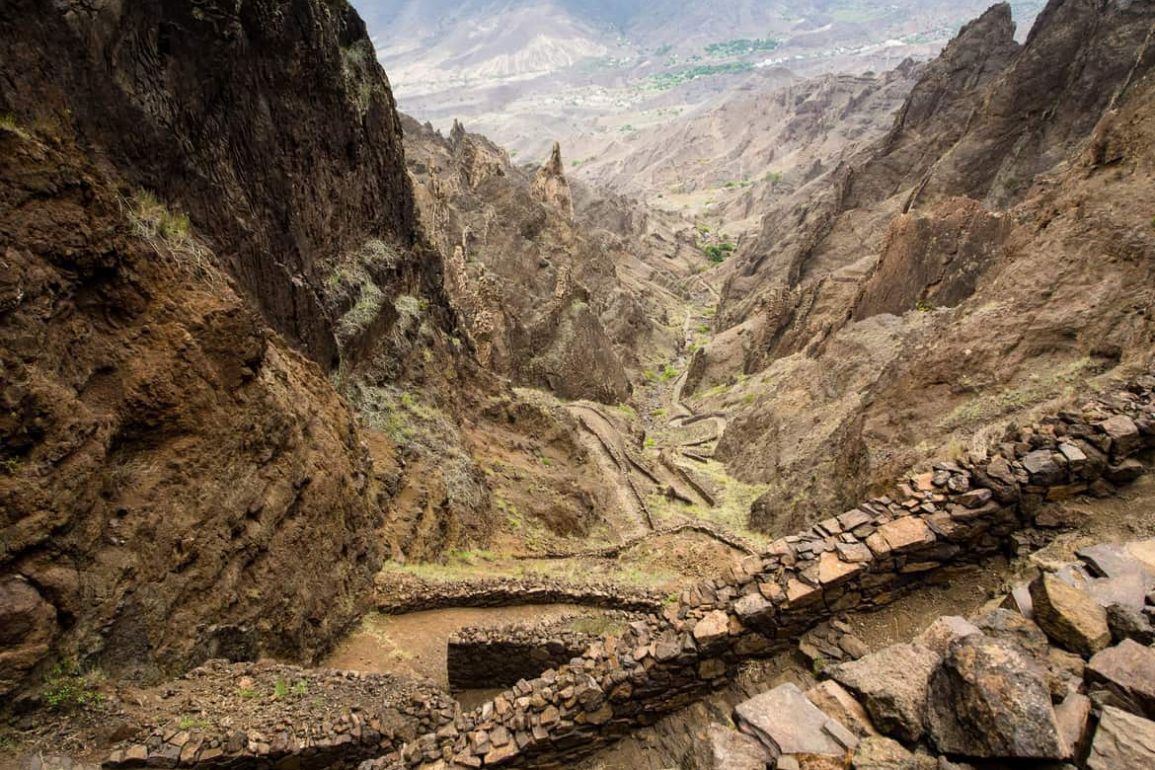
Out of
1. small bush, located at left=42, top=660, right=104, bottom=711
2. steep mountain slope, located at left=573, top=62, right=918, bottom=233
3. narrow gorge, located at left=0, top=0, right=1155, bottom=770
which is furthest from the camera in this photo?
steep mountain slope, located at left=573, top=62, right=918, bottom=233

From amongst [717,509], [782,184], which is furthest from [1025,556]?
Result: [782,184]

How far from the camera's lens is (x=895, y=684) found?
169 inches

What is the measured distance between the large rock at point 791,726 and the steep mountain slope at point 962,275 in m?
9.56

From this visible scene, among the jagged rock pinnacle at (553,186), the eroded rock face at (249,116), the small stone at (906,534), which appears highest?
the jagged rock pinnacle at (553,186)

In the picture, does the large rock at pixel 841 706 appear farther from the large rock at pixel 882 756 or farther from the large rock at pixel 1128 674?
the large rock at pixel 1128 674

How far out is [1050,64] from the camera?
35.5 m

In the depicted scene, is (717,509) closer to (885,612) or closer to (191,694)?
(885,612)

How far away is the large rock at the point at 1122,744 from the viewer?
295 centimetres

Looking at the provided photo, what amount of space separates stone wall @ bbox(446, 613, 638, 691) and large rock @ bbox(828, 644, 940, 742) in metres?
5.10

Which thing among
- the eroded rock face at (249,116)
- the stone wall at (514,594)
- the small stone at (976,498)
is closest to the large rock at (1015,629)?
the small stone at (976,498)

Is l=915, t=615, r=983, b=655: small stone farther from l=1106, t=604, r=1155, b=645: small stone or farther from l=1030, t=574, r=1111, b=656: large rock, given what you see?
l=1106, t=604, r=1155, b=645: small stone

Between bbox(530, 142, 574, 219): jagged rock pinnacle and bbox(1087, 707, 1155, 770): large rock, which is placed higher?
bbox(530, 142, 574, 219): jagged rock pinnacle

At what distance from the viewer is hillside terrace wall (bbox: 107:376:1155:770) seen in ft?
19.6

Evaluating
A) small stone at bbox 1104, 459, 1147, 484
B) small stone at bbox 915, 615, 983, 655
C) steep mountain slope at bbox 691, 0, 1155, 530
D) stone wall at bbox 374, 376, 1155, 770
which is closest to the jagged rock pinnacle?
steep mountain slope at bbox 691, 0, 1155, 530
